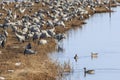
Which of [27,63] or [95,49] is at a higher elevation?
[27,63]

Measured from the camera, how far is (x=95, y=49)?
83.4ft

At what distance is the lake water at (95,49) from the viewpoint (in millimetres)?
20413

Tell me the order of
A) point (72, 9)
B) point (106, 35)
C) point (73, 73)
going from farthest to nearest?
point (72, 9) < point (106, 35) < point (73, 73)

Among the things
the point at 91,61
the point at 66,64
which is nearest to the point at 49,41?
the point at 91,61

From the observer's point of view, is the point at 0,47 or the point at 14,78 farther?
the point at 0,47

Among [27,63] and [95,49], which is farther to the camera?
[95,49]

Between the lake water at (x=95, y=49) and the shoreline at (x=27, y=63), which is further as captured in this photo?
the lake water at (x=95, y=49)

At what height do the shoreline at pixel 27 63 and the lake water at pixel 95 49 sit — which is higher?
the shoreline at pixel 27 63

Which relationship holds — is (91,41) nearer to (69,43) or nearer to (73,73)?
(69,43)

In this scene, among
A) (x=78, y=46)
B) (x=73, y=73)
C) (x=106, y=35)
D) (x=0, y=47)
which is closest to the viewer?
(x=73, y=73)

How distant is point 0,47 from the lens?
2489cm

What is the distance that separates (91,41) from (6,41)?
456cm

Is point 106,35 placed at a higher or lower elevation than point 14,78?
lower

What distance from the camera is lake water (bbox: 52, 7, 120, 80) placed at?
20.4m
